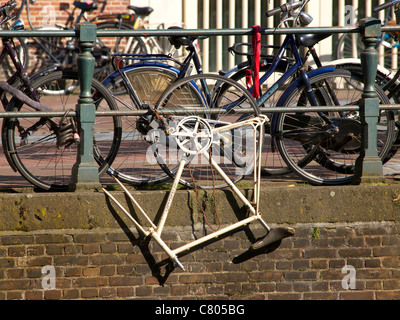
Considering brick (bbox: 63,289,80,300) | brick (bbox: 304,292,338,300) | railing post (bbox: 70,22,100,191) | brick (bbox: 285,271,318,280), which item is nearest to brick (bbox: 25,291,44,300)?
brick (bbox: 63,289,80,300)

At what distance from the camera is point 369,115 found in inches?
189

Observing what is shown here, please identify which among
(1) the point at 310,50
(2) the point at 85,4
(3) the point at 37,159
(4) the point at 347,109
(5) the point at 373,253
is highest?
(2) the point at 85,4

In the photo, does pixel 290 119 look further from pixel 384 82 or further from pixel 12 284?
pixel 12 284

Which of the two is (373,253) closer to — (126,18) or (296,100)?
(296,100)

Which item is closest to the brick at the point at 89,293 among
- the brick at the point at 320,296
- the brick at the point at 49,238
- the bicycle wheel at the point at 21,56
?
the brick at the point at 49,238

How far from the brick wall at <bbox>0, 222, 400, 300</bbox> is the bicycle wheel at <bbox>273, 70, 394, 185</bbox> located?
1.84 ft

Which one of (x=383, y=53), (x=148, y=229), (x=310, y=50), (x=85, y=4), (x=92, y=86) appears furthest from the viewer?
(x=383, y=53)

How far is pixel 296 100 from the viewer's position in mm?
5117

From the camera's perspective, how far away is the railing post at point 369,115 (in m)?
4.75

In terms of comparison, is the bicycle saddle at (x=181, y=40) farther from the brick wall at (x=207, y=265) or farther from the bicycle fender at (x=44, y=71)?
the brick wall at (x=207, y=265)

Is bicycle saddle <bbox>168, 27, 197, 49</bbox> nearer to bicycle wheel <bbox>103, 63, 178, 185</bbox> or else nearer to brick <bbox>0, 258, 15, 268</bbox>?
bicycle wheel <bbox>103, 63, 178, 185</bbox>

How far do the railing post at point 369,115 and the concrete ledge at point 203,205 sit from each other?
7.0 inches
